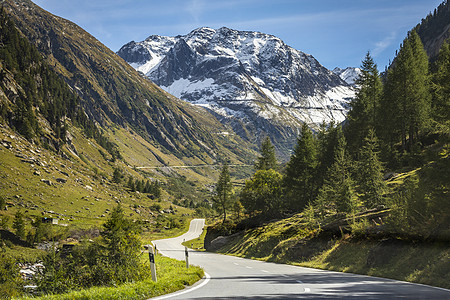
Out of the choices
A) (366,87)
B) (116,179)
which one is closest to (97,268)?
(366,87)

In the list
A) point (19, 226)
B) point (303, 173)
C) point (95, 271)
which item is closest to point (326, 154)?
point (303, 173)

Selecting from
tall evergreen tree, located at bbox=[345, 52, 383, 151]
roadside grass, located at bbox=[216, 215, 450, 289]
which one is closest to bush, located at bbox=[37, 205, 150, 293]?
roadside grass, located at bbox=[216, 215, 450, 289]

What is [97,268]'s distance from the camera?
14.7 metres

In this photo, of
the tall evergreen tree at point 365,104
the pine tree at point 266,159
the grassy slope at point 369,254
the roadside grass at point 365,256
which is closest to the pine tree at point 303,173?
the tall evergreen tree at point 365,104

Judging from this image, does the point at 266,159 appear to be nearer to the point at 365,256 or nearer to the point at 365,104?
the point at 365,104

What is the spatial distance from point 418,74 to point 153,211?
150 metres

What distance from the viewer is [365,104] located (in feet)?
180

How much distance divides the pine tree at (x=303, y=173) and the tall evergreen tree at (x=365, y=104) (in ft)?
24.6

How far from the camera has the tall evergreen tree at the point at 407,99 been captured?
137 feet

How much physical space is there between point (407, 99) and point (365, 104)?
41.5ft

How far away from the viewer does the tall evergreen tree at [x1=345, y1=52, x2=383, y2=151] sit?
174 ft

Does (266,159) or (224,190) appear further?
(224,190)

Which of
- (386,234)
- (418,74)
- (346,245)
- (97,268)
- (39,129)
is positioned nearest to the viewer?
(97,268)

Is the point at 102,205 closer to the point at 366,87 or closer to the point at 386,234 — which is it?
the point at 366,87
